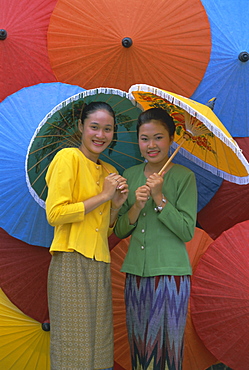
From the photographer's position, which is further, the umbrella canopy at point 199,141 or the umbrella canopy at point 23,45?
the umbrella canopy at point 23,45

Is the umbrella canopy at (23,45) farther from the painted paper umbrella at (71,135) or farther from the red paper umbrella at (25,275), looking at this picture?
the red paper umbrella at (25,275)

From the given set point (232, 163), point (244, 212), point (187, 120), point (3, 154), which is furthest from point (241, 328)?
point (3, 154)

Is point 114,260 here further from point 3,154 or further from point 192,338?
point 3,154

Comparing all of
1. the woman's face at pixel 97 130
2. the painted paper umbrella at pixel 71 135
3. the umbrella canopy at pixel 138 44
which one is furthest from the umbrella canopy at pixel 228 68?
the woman's face at pixel 97 130

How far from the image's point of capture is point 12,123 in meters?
3.27

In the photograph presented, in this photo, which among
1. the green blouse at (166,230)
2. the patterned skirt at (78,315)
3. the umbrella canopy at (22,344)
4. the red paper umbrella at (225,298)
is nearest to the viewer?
the patterned skirt at (78,315)

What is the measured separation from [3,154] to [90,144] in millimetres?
807

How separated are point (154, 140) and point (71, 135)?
529 millimetres

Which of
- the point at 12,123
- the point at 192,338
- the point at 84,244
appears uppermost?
the point at 12,123

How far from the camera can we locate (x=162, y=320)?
2.60 metres

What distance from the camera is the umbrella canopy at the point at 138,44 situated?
344 centimetres

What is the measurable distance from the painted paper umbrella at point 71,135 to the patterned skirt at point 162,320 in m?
0.82

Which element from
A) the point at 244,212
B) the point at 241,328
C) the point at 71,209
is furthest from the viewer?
the point at 244,212

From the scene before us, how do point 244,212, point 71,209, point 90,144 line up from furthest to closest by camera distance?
1. point 244,212
2. point 90,144
3. point 71,209
